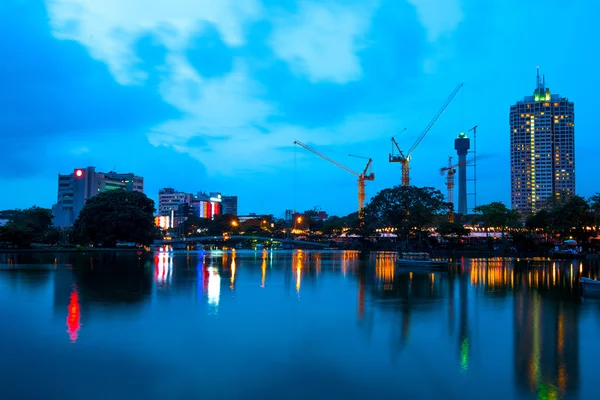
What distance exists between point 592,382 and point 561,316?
9227 millimetres

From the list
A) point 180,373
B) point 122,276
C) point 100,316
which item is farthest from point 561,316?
point 122,276

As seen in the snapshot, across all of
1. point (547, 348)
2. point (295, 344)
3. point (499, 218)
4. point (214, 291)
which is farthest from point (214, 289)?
point (499, 218)

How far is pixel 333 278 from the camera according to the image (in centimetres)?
3709

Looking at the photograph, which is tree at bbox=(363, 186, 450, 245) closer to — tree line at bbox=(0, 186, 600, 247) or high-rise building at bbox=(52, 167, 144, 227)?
tree line at bbox=(0, 186, 600, 247)

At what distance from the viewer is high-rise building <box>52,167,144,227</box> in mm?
128875

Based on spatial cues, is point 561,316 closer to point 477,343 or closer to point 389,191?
point 477,343

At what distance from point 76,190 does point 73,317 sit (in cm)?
13030

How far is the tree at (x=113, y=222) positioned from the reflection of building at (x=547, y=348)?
65375 mm

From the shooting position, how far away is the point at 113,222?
77.4 metres

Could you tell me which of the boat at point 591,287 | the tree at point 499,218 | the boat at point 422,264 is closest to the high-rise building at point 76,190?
the tree at point 499,218

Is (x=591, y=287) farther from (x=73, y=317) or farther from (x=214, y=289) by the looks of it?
(x=73, y=317)

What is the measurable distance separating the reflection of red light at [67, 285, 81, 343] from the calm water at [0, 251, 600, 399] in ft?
0.30

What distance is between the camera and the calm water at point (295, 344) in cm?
1110

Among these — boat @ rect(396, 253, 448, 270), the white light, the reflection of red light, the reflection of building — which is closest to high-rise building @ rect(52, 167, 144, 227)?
boat @ rect(396, 253, 448, 270)
